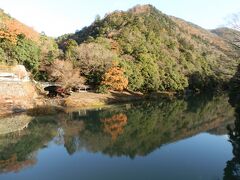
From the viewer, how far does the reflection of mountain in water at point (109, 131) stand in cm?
3319

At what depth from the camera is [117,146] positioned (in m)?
34.5

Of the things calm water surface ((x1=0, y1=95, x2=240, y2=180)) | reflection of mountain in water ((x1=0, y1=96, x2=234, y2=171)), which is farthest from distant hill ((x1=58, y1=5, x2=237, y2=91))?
calm water surface ((x1=0, y1=95, x2=240, y2=180))

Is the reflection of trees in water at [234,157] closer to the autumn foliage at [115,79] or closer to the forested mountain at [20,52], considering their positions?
the autumn foliage at [115,79]

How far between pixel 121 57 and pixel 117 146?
58345 mm

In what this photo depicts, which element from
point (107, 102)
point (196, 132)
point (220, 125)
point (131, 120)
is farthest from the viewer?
point (107, 102)

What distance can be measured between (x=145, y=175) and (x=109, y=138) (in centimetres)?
1406

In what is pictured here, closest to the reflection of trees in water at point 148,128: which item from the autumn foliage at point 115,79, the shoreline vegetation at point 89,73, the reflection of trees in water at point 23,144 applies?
the reflection of trees in water at point 23,144

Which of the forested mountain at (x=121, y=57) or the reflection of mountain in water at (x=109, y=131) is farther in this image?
the forested mountain at (x=121, y=57)

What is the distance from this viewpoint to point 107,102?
70938 millimetres

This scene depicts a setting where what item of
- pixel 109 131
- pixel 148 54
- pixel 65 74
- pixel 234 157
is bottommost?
pixel 109 131

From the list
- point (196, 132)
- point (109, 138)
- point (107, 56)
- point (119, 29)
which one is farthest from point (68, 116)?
point (119, 29)

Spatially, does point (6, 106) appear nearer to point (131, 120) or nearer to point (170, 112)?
point (131, 120)

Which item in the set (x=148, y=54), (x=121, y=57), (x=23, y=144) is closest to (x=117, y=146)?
(x=23, y=144)

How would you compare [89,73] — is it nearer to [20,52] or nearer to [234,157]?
[20,52]
